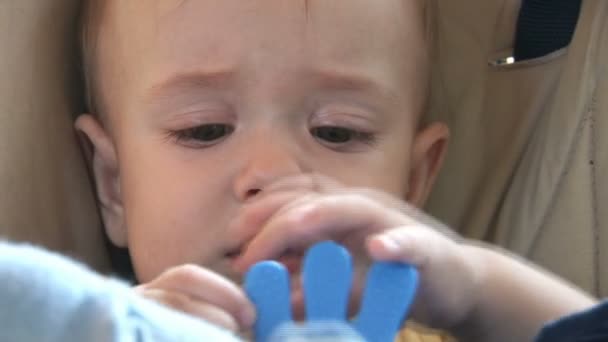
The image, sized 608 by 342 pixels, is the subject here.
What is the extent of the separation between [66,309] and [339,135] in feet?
1.65

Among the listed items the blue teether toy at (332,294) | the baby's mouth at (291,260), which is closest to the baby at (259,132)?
the baby's mouth at (291,260)

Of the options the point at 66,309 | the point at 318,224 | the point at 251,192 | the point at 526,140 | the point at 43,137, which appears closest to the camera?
the point at 66,309

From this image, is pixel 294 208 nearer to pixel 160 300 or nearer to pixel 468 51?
pixel 160 300

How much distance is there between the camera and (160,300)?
57 centimetres

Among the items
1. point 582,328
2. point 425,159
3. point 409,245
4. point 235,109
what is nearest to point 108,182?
point 235,109

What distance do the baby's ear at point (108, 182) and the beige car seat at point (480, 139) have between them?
0.01 meters

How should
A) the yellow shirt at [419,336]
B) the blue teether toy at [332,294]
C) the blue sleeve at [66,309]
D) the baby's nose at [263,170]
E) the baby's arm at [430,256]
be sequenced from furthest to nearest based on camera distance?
the yellow shirt at [419,336] → the baby's nose at [263,170] → the baby's arm at [430,256] → the blue teether toy at [332,294] → the blue sleeve at [66,309]

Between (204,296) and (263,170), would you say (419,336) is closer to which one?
(263,170)

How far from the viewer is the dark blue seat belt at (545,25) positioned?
94 cm

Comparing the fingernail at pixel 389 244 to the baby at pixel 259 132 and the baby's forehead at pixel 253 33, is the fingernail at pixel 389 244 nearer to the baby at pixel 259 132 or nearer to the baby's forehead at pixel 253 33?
the baby at pixel 259 132

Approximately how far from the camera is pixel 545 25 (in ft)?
3.11

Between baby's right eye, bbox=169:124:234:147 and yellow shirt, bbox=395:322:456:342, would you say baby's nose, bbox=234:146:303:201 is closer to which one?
baby's right eye, bbox=169:124:234:147

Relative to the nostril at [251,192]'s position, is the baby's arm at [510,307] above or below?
below

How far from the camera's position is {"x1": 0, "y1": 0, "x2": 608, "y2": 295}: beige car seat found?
2.77ft
